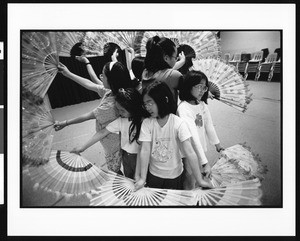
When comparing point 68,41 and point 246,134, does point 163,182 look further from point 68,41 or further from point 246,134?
point 68,41

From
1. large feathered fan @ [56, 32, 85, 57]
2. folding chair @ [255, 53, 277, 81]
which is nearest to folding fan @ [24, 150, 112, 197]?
large feathered fan @ [56, 32, 85, 57]

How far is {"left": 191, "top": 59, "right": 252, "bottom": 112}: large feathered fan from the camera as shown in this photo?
3062mm

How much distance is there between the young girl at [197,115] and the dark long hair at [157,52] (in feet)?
0.70

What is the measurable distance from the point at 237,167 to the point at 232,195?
22cm

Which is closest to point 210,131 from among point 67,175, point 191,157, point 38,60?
point 191,157

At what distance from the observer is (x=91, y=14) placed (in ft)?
9.96

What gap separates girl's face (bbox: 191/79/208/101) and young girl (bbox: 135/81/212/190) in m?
0.18

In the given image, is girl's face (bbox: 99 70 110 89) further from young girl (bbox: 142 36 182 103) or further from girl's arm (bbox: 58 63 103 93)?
young girl (bbox: 142 36 182 103)

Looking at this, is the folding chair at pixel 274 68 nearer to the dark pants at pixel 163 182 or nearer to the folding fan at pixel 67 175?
the dark pants at pixel 163 182

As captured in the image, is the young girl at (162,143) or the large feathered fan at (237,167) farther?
the large feathered fan at (237,167)

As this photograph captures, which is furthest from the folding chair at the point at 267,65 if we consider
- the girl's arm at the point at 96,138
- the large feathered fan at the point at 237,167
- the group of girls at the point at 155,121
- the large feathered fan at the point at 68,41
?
the large feathered fan at the point at 68,41

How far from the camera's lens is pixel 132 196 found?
304cm

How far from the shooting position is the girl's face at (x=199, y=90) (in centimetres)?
305

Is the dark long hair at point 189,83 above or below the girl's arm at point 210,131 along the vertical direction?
above
